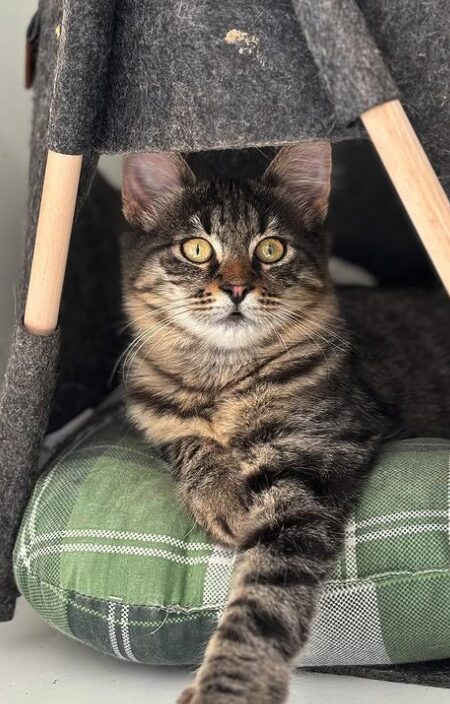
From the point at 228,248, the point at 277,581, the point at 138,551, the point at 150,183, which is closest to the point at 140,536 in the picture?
the point at 138,551

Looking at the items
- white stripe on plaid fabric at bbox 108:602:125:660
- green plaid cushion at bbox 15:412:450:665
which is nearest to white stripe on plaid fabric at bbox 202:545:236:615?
green plaid cushion at bbox 15:412:450:665

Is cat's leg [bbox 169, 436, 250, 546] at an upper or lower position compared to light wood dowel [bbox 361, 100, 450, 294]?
lower

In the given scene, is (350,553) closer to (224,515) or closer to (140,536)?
(224,515)

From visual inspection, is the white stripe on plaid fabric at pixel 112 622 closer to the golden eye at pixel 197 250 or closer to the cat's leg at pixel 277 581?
the cat's leg at pixel 277 581

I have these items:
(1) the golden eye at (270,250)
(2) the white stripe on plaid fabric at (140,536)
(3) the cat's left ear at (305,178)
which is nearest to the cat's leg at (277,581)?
(2) the white stripe on plaid fabric at (140,536)

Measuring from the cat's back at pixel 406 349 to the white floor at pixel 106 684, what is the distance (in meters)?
0.49

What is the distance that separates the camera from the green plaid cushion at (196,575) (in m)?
1.19

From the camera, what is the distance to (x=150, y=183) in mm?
1514

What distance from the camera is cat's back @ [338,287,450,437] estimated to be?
5.44 ft

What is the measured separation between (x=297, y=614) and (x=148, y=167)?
0.84 meters

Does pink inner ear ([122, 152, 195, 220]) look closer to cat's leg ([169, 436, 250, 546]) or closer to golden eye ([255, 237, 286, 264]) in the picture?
golden eye ([255, 237, 286, 264])

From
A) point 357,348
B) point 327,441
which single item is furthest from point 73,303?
point 327,441

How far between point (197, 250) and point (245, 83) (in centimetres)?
37

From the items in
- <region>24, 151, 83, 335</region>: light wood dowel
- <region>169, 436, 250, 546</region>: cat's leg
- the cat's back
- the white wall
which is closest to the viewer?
<region>24, 151, 83, 335</region>: light wood dowel
